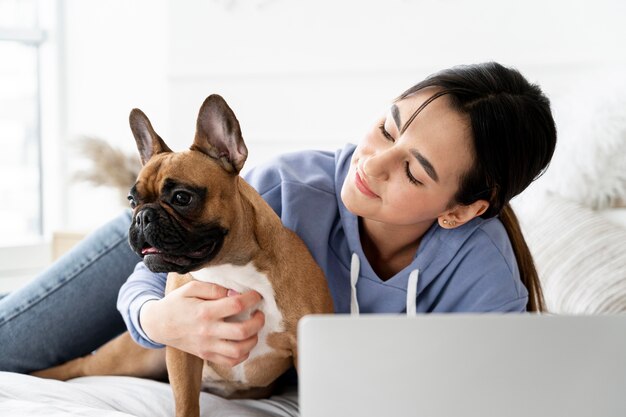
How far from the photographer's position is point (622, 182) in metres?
2.00

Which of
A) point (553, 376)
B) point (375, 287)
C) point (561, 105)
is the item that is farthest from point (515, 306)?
point (561, 105)

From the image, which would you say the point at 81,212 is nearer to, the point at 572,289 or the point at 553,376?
the point at 572,289

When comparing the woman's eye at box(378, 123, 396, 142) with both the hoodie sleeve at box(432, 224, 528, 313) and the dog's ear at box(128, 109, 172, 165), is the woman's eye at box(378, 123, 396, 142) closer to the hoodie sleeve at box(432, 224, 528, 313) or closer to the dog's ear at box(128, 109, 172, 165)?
the hoodie sleeve at box(432, 224, 528, 313)

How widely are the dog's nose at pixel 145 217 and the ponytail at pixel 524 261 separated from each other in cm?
75

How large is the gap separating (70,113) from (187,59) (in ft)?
2.41

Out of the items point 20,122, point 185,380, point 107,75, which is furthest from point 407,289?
point 20,122

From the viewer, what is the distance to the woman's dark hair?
1.25m

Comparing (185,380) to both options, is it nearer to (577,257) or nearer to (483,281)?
(483,281)

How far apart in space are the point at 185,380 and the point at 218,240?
261mm

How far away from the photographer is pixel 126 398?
1369 mm

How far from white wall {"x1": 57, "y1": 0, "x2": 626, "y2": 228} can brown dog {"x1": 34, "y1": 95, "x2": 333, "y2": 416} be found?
1641 millimetres

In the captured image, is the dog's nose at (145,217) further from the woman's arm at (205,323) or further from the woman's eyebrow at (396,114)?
the woman's eyebrow at (396,114)

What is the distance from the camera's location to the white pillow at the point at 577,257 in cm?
160

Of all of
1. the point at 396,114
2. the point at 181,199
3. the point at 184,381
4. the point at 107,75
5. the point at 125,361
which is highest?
the point at 396,114
